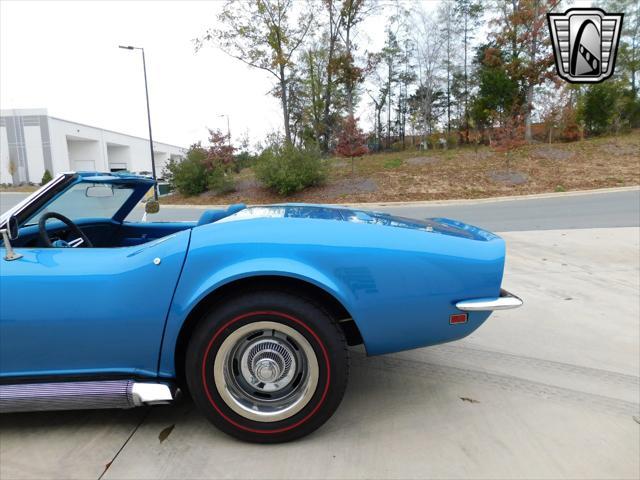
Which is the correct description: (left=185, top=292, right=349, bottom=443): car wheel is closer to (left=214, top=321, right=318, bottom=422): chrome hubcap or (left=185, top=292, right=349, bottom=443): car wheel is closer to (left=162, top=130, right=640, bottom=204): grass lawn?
(left=214, top=321, right=318, bottom=422): chrome hubcap

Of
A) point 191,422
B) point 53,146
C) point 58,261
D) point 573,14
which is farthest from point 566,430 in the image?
point 53,146

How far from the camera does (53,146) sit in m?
51.8

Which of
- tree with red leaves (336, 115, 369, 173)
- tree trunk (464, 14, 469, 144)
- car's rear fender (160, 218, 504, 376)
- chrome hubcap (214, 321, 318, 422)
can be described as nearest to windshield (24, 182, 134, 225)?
car's rear fender (160, 218, 504, 376)

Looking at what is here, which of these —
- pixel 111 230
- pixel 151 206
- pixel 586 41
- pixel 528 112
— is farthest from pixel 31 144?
pixel 586 41

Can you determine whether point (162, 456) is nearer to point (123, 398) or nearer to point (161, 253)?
point (123, 398)

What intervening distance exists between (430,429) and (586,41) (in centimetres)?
548

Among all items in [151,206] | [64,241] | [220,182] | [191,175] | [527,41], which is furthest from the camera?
[527,41]

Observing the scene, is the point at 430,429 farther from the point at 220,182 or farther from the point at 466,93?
the point at 466,93

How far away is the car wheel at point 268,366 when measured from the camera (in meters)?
1.88

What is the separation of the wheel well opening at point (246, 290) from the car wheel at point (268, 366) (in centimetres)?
5

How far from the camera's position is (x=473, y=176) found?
61.6 ft

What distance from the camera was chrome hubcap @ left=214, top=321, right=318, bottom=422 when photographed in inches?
75.2

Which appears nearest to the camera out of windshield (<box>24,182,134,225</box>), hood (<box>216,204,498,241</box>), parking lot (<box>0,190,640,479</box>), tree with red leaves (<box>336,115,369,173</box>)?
parking lot (<box>0,190,640,479</box>)

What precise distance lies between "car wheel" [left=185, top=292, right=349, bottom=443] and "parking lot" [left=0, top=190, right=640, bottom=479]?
0.42 feet
